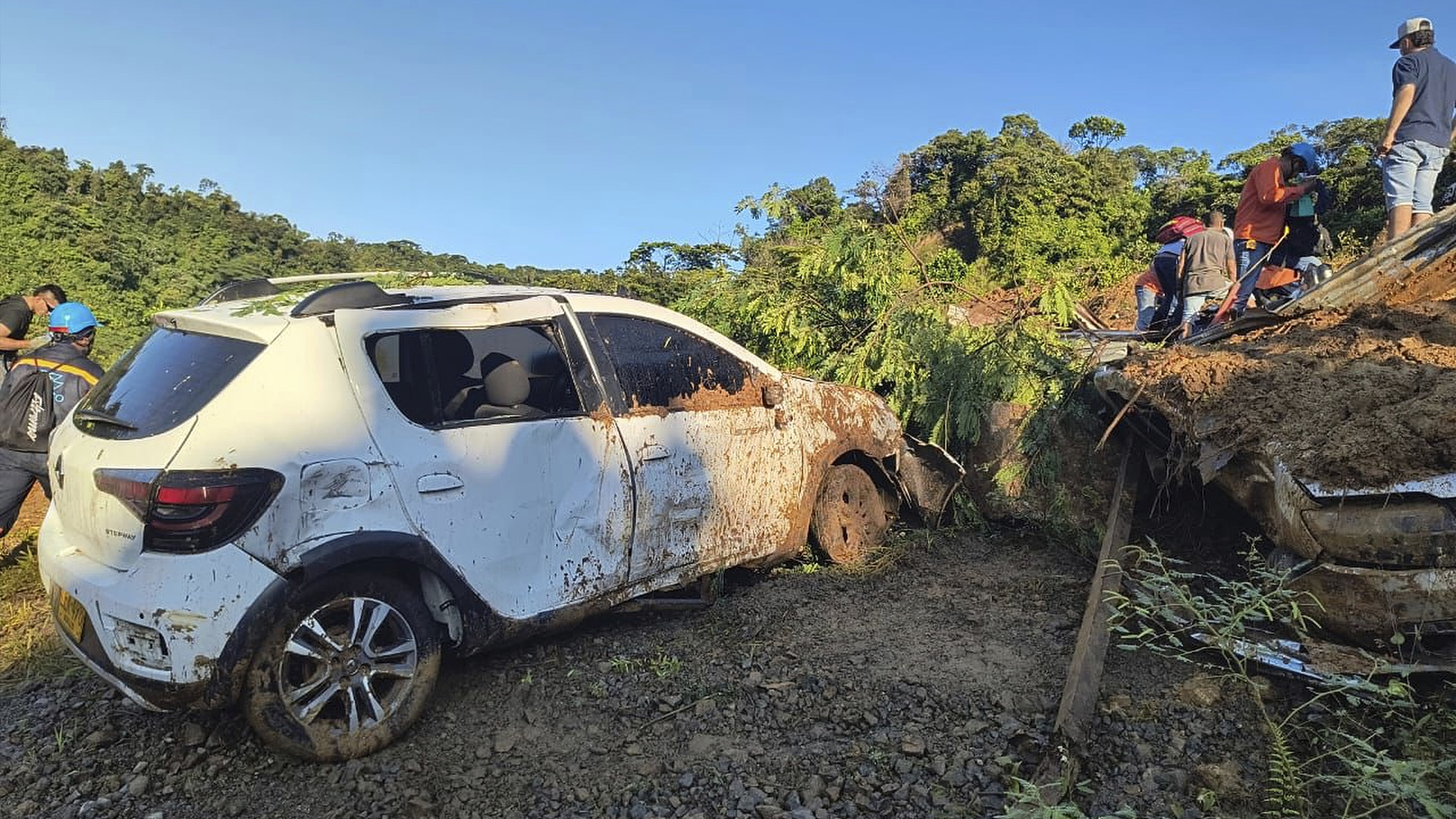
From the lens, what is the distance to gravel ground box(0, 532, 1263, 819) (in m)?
2.84

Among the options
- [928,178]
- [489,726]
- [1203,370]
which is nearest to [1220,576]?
[1203,370]

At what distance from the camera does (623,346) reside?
4.10 m

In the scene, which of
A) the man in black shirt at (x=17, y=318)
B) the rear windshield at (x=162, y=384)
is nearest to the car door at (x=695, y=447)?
the rear windshield at (x=162, y=384)

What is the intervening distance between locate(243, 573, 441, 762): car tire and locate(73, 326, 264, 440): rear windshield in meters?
0.83

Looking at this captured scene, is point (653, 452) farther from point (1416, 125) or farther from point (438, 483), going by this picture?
point (1416, 125)

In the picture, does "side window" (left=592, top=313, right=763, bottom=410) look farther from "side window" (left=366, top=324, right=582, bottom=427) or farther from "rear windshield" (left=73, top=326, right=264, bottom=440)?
"rear windshield" (left=73, top=326, right=264, bottom=440)

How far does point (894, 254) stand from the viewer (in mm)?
6980

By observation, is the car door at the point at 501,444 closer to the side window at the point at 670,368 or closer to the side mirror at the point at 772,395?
the side window at the point at 670,368

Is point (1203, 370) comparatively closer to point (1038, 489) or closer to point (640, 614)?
point (1038, 489)

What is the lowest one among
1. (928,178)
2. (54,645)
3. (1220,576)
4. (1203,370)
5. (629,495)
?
(54,645)

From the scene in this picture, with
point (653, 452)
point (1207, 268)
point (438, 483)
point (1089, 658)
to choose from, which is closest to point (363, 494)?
point (438, 483)

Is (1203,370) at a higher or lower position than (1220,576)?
higher

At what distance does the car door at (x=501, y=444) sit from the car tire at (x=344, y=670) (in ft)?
0.95

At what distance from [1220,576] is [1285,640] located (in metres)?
1.17
